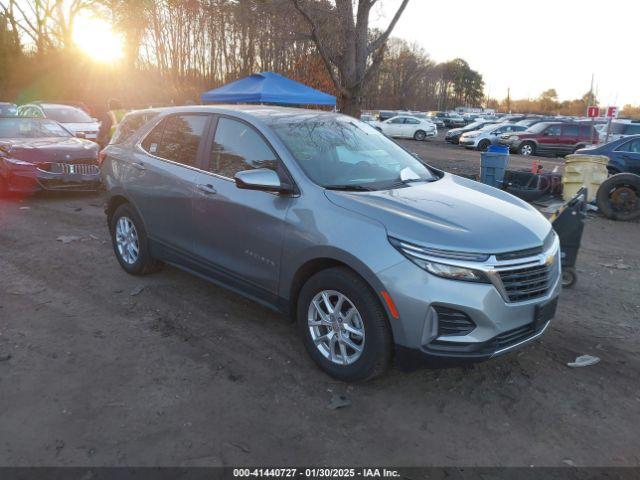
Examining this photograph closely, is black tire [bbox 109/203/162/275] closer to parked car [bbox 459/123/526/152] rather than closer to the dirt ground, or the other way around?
the dirt ground

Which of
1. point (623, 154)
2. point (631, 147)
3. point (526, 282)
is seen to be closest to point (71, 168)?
point (526, 282)

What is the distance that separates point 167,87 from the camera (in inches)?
1312

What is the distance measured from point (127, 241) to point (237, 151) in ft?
6.55

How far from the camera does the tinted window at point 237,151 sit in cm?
395

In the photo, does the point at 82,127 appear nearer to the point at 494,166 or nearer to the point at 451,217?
the point at 494,166

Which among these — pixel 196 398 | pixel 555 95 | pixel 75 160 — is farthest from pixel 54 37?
pixel 555 95

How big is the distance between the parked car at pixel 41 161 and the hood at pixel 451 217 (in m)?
7.41

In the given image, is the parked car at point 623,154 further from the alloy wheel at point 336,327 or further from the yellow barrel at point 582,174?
the alloy wheel at point 336,327

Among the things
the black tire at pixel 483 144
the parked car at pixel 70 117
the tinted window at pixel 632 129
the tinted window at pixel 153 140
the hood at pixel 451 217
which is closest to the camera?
the hood at pixel 451 217

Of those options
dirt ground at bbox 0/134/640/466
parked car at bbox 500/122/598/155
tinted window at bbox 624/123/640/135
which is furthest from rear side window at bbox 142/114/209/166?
parked car at bbox 500/122/598/155

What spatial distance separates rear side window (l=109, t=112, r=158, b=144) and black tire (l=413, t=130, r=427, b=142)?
2904 centimetres

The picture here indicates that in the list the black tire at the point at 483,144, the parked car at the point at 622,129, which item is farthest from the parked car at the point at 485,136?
the parked car at the point at 622,129

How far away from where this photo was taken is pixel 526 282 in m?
3.19

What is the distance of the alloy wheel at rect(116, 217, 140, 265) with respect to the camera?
17.4 ft
